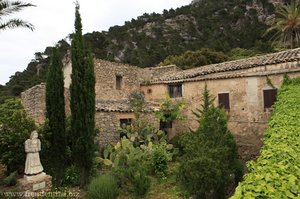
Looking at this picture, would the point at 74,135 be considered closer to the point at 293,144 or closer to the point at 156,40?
the point at 293,144

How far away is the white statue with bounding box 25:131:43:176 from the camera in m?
8.75

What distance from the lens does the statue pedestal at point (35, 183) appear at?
27.9 feet

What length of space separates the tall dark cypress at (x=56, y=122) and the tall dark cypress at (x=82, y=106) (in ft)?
2.13

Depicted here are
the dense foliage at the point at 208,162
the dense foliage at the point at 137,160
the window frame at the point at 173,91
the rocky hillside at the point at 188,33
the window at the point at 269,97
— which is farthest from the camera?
the rocky hillside at the point at 188,33

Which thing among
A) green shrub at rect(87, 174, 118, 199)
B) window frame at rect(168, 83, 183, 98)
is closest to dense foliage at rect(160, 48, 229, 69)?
window frame at rect(168, 83, 183, 98)

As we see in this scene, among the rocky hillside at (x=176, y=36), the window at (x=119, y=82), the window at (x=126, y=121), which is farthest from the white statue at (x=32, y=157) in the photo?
the rocky hillside at (x=176, y=36)

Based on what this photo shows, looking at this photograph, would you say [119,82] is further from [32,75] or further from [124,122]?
[32,75]

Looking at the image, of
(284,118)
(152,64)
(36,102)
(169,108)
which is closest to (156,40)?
(152,64)

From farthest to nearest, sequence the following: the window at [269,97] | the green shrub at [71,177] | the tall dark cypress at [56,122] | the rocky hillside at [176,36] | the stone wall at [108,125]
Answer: the rocky hillside at [176,36] < the stone wall at [108,125] < the window at [269,97] < the tall dark cypress at [56,122] < the green shrub at [71,177]

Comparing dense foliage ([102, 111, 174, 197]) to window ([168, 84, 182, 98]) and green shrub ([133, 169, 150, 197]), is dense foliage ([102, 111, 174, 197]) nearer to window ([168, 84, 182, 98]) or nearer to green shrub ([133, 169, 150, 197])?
green shrub ([133, 169, 150, 197])

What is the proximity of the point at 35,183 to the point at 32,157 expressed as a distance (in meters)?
0.87

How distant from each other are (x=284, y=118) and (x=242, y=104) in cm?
785

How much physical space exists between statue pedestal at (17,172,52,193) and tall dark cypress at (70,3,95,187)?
1232 mm

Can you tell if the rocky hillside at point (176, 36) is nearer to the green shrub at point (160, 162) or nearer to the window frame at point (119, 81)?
the window frame at point (119, 81)
